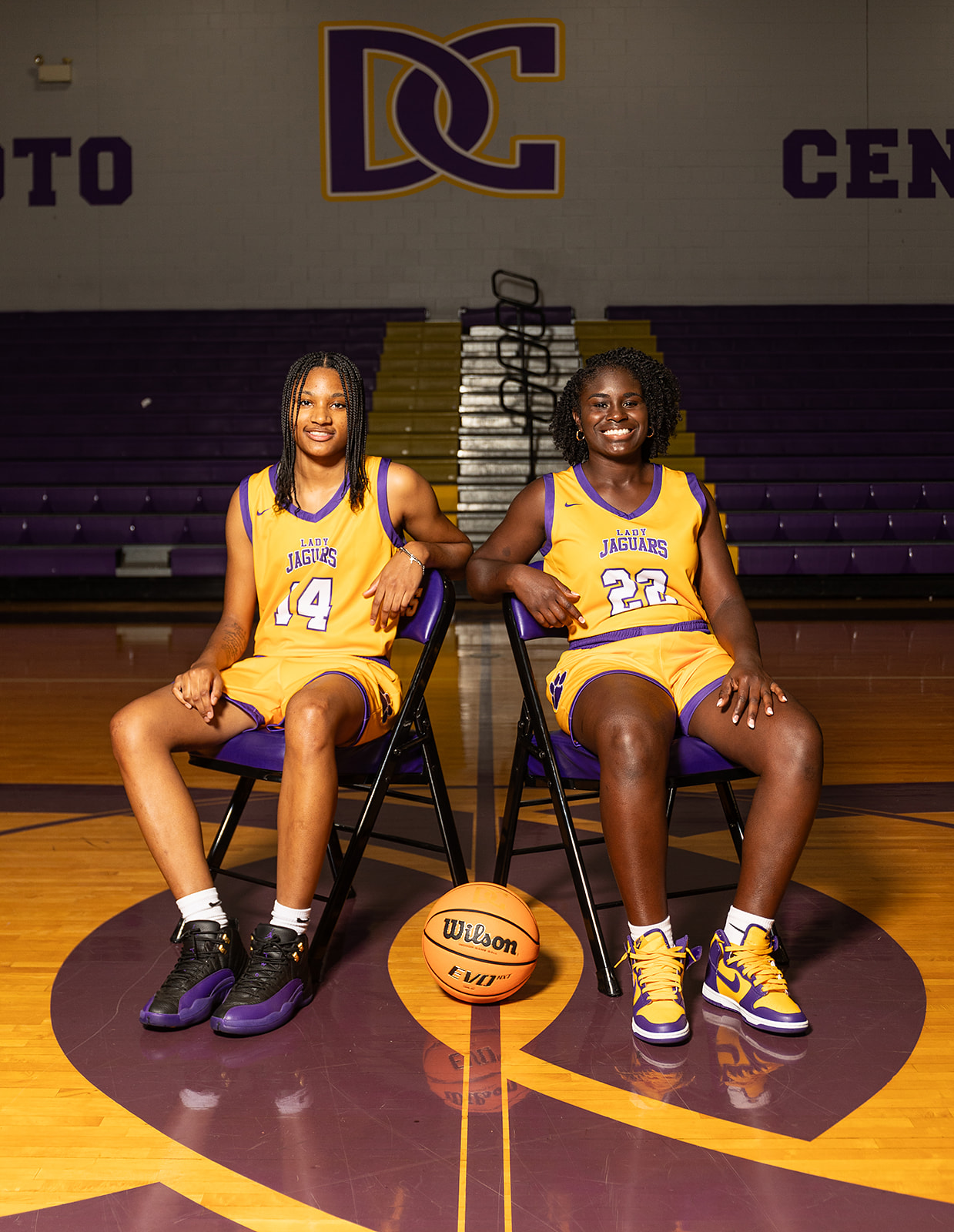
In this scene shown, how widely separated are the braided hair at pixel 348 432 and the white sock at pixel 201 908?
77 cm

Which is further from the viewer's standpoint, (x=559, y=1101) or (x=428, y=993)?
(x=428, y=993)

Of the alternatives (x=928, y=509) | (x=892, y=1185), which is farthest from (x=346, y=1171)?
(x=928, y=509)

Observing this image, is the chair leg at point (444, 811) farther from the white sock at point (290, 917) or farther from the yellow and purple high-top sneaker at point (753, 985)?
the yellow and purple high-top sneaker at point (753, 985)

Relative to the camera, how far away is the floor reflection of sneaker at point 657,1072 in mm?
1633

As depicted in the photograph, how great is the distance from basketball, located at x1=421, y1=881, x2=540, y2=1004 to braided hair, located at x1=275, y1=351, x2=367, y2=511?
2.67 ft

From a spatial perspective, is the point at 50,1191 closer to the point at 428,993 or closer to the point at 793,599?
the point at 428,993

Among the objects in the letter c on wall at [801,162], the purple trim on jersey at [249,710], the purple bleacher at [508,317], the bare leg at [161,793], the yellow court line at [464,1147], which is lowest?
the yellow court line at [464,1147]

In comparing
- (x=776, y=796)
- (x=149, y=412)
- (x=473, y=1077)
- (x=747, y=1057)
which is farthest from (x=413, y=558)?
(x=149, y=412)

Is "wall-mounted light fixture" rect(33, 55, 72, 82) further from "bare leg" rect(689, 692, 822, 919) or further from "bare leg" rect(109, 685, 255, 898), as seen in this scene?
"bare leg" rect(689, 692, 822, 919)

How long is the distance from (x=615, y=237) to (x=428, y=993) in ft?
34.1

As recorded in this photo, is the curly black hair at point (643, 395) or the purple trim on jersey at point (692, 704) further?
the curly black hair at point (643, 395)

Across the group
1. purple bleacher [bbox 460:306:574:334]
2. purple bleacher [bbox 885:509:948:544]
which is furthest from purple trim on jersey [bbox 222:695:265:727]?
purple bleacher [bbox 460:306:574:334]

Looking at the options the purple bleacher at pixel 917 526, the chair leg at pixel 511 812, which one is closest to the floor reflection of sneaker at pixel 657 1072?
the chair leg at pixel 511 812

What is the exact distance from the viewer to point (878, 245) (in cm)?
1123
